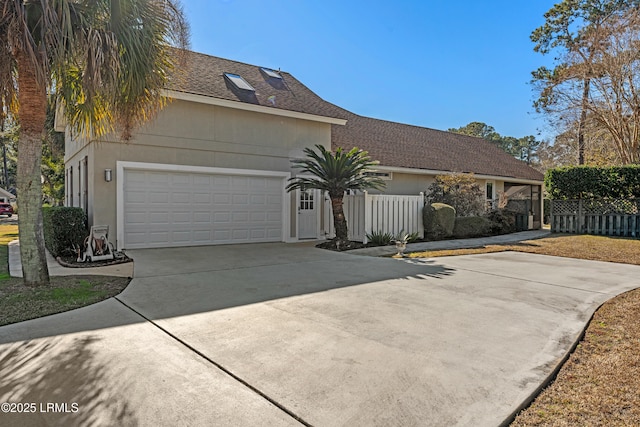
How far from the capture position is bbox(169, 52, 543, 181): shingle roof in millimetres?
12562

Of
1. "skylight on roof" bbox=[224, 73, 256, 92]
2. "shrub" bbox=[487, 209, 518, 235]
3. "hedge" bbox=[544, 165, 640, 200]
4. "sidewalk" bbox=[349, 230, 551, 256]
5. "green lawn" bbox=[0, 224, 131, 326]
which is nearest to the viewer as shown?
"green lawn" bbox=[0, 224, 131, 326]

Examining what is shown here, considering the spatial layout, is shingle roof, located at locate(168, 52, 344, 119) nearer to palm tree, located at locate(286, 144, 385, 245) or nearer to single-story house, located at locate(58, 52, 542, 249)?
single-story house, located at locate(58, 52, 542, 249)

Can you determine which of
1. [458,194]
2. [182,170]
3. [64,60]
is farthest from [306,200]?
[64,60]

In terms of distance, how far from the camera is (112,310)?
4.88 meters

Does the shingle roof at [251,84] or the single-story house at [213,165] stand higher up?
the shingle roof at [251,84]

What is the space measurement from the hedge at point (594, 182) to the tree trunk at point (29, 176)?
713 inches

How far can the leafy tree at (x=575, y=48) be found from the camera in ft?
59.5

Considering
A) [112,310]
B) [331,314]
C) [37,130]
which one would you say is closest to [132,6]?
[37,130]

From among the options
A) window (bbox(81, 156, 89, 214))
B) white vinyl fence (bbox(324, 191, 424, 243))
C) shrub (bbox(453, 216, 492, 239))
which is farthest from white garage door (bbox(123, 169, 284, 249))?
shrub (bbox(453, 216, 492, 239))

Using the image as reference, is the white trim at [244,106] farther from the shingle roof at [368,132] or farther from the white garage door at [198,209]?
the white garage door at [198,209]

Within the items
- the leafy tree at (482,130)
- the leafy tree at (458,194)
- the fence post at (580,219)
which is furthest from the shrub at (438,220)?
the leafy tree at (482,130)

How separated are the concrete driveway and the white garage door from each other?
453 centimetres

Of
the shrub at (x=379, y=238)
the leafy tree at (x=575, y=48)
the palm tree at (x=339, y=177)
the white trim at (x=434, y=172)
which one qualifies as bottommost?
the shrub at (x=379, y=238)

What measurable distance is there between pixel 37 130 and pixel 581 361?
7784 mm
